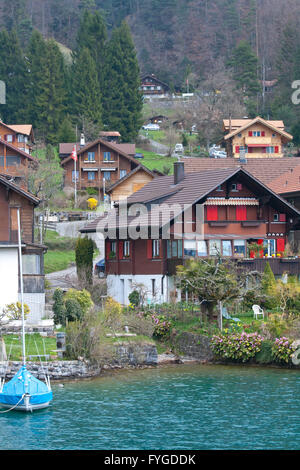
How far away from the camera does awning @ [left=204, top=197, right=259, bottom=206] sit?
50750mm

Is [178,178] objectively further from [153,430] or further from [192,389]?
[153,430]

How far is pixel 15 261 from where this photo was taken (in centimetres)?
4394

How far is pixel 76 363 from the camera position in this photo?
36000 mm

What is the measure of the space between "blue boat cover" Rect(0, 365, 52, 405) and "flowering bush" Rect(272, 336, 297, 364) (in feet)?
39.1

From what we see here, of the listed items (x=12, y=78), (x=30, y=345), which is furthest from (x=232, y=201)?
(x=12, y=78)

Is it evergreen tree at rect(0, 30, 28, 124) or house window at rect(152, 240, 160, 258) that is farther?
evergreen tree at rect(0, 30, 28, 124)

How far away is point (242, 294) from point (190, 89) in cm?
12457

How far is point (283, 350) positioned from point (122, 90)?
280ft

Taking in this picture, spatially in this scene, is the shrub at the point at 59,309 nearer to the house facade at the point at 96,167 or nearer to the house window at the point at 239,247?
the house window at the point at 239,247

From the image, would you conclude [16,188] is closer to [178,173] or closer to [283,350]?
[178,173]

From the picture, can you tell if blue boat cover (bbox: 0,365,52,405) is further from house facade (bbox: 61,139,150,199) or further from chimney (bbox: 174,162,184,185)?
house facade (bbox: 61,139,150,199)

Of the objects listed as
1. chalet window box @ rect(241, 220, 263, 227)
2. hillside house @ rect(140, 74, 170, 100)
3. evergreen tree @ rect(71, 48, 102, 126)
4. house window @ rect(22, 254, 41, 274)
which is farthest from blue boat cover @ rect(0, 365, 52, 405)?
hillside house @ rect(140, 74, 170, 100)

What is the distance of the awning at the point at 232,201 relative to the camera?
5075 cm
